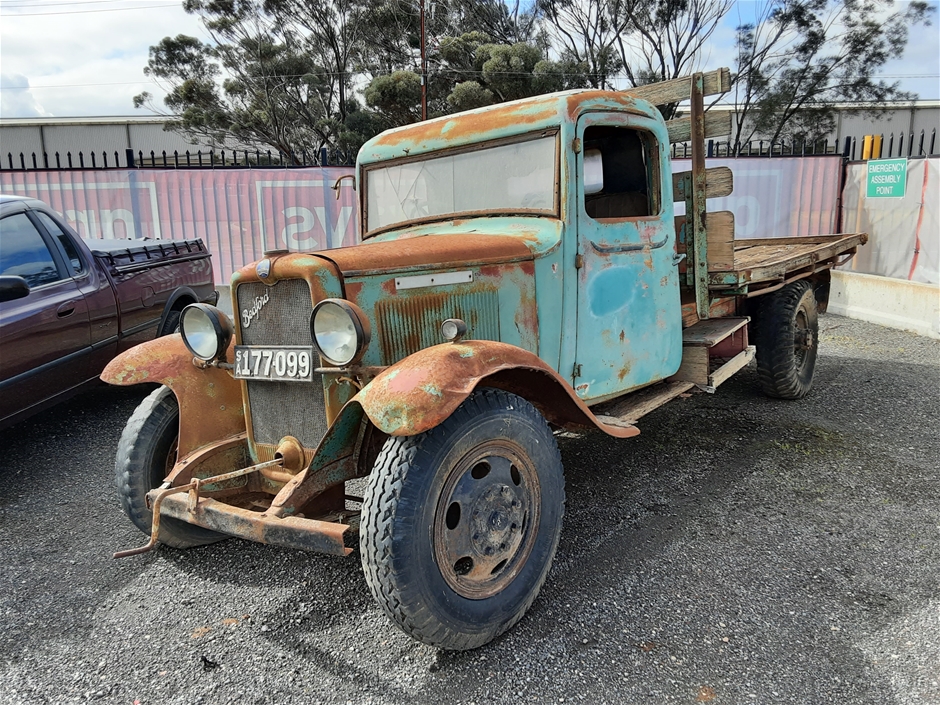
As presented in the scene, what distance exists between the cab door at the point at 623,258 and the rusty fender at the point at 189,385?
1762 millimetres

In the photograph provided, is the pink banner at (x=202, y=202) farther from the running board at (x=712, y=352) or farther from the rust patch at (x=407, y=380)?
the rust patch at (x=407, y=380)

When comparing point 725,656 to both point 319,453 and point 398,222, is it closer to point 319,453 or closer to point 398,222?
point 319,453

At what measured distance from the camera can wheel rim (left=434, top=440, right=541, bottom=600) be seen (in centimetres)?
238

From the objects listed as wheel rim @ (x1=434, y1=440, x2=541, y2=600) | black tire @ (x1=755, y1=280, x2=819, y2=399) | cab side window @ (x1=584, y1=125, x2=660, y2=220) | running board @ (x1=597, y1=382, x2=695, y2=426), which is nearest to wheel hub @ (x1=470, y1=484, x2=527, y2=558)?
wheel rim @ (x1=434, y1=440, x2=541, y2=600)

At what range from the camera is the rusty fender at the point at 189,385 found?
3111 mm

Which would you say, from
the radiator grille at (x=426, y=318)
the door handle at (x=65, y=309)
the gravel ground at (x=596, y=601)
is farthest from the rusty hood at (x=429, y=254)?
the door handle at (x=65, y=309)

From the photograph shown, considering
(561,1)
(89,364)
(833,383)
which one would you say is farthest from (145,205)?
(561,1)

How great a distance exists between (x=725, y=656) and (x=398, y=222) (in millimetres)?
2683

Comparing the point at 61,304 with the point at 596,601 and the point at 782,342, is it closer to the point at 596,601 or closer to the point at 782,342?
the point at 596,601

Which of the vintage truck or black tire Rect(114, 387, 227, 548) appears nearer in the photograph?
the vintage truck

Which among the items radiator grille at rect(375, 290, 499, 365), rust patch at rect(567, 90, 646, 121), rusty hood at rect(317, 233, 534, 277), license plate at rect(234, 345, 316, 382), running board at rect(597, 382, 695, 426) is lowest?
running board at rect(597, 382, 695, 426)

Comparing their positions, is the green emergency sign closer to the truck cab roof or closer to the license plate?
the truck cab roof

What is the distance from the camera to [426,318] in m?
2.87

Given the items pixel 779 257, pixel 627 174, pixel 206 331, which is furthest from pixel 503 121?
pixel 779 257
